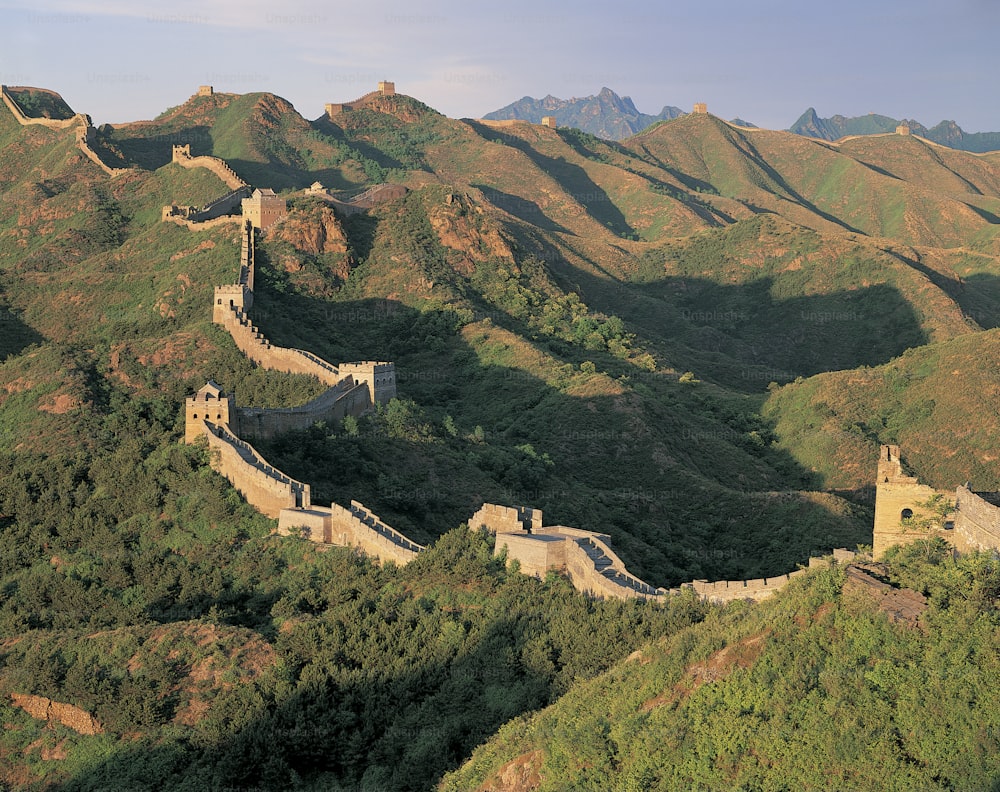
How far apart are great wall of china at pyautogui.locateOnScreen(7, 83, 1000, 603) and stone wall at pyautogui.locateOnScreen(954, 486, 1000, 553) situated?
25 millimetres

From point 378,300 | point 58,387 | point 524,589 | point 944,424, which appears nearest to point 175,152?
point 378,300

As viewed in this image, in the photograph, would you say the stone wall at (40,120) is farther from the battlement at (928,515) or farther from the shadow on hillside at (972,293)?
the battlement at (928,515)

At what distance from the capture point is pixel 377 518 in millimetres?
41688

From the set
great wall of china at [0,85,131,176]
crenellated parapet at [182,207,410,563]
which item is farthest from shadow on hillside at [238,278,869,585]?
great wall of china at [0,85,131,176]

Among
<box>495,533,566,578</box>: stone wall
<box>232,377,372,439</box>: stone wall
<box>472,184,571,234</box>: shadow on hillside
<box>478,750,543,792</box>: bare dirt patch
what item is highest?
<box>472,184,571,234</box>: shadow on hillside

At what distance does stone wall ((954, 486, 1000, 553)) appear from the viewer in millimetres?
27328

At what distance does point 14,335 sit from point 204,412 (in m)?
27.1

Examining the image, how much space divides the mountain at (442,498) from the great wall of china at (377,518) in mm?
740

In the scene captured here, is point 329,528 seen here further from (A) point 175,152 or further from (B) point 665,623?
(A) point 175,152

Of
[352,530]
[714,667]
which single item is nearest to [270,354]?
[352,530]

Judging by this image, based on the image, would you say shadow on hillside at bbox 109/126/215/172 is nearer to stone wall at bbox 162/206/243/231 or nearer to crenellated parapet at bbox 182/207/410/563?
stone wall at bbox 162/206/243/231

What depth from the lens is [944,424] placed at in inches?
3054

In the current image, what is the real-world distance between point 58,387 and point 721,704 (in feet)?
126

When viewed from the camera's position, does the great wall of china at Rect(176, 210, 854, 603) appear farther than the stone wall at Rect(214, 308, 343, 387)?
No
